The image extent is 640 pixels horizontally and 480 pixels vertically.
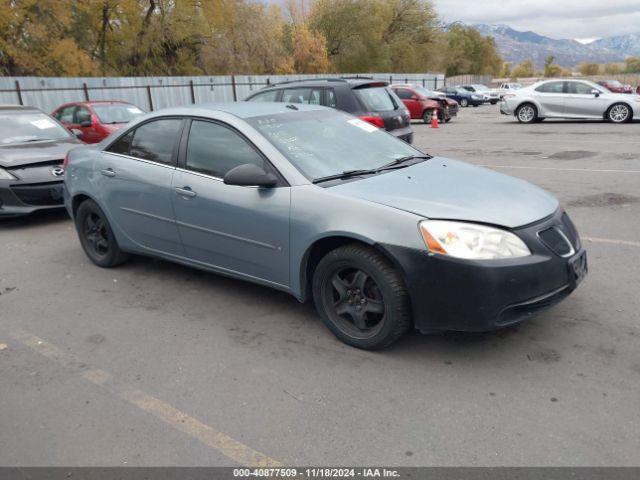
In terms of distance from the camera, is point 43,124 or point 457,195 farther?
point 43,124

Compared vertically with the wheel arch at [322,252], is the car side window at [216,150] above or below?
above

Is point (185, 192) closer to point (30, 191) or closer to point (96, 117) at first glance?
point (30, 191)

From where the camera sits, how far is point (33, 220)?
7.83 m

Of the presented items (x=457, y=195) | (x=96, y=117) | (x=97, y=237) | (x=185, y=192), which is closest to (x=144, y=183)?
(x=185, y=192)

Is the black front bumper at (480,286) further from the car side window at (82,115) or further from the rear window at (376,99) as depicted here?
the car side window at (82,115)

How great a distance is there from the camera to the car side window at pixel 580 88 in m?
18.2

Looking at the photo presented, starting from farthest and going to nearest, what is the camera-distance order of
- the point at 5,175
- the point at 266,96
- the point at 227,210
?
the point at 266,96 < the point at 5,175 < the point at 227,210

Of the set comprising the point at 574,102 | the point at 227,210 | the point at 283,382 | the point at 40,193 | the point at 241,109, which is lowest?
the point at 283,382

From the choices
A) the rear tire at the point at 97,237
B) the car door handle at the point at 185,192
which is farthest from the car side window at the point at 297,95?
the car door handle at the point at 185,192

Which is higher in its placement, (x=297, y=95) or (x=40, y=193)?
(x=297, y=95)

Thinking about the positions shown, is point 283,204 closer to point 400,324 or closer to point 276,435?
point 400,324

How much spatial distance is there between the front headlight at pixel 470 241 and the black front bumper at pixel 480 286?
0.04 meters

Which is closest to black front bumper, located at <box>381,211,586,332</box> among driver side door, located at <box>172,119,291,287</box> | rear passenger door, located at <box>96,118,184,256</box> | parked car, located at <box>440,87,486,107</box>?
driver side door, located at <box>172,119,291,287</box>

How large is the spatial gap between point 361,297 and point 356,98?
267 inches
